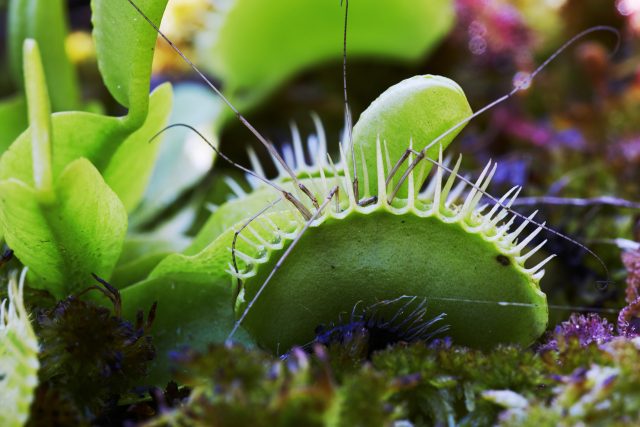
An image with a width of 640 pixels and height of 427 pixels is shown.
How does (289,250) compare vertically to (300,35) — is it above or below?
below

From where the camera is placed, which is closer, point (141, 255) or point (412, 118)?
point (412, 118)

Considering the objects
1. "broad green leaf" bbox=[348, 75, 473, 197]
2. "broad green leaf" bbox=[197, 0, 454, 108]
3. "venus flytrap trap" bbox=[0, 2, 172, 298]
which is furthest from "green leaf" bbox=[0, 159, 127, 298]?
"broad green leaf" bbox=[197, 0, 454, 108]

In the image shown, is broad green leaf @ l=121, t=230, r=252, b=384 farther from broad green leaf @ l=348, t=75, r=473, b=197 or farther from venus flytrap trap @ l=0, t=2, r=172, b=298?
broad green leaf @ l=348, t=75, r=473, b=197

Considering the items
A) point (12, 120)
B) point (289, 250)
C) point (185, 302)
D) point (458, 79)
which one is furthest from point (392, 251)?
point (458, 79)

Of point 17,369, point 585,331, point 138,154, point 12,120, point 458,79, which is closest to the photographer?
point 17,369

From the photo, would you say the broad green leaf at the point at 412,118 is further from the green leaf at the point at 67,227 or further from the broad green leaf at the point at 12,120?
the broad green leaf at the point at 12,120

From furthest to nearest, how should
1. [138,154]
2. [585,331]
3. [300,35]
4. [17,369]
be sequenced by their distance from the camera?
1. [300,35]
2. [138,154]
3. [585,331]
4. [17,369]

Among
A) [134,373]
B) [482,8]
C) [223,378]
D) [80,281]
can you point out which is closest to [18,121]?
[80,281]

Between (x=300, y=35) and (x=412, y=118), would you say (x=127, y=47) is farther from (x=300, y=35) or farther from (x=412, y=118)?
(x=300, y=35)

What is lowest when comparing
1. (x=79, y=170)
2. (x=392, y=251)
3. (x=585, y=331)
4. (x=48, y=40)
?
(x=585, y=331)
